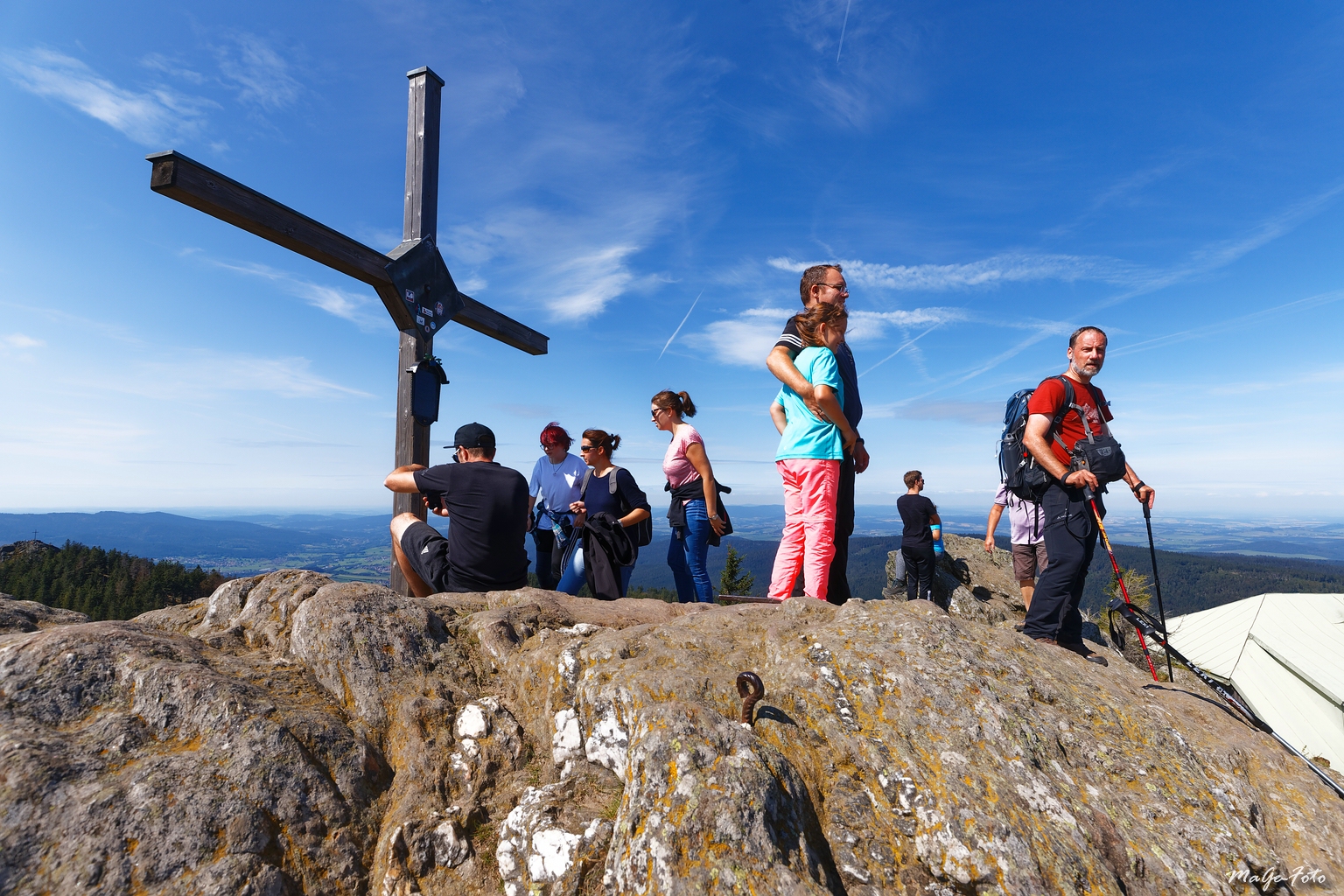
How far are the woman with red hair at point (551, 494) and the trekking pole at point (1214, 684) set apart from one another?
589 cm

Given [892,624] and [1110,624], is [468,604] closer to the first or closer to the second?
[892,624]

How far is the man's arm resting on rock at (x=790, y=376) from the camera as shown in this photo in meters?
4.93

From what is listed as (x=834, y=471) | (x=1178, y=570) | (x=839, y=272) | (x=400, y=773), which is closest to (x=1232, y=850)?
(x=834, y=471)

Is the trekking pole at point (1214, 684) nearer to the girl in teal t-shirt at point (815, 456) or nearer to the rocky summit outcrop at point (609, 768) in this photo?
the rocky summit outcrop at point (609, 768)

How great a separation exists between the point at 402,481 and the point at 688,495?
338cm

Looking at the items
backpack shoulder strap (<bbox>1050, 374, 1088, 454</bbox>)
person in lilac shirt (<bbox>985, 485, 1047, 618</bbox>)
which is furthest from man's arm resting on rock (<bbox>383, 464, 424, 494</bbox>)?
person in lilac shirt (<bbox>985, 485, 1047, 618</bbox>)

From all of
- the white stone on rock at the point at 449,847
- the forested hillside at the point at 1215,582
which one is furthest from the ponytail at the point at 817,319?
the forested hillside at the point at 1215,582

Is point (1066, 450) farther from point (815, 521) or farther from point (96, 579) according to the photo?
point (96, 579)

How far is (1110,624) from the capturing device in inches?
246

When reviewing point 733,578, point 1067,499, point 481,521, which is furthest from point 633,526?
point 733,578

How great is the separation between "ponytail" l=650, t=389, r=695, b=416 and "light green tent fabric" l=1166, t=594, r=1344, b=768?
13.5 m

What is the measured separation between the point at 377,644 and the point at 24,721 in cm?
140

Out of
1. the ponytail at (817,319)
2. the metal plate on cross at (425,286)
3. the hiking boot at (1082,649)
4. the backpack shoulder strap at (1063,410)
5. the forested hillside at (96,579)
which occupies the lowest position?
the forested hillside at (96,579)

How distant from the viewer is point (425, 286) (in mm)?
6977
